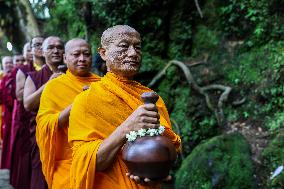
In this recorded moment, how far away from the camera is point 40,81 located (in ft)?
15.6

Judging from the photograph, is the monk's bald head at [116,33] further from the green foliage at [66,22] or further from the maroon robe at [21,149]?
the green foliage at [66,22]

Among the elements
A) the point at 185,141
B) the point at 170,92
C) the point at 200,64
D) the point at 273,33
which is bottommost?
the point at 185,141

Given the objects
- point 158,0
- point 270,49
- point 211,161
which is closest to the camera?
point 211,161

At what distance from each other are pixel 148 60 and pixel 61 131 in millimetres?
5395

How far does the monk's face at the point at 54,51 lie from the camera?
4492mm

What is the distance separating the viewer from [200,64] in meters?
8.51

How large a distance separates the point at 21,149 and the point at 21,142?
135mm

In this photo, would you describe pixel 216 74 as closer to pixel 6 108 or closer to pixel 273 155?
pixel 273 155

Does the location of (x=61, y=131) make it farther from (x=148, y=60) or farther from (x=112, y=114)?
(x=148, y=60)

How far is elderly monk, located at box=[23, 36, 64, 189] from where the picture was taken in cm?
446

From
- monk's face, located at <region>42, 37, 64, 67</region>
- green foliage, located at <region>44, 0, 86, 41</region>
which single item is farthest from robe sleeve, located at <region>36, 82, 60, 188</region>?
green foliage, located at <region>44, 0, 86, 41</region>

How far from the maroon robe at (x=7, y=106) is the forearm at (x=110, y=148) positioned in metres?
4.36

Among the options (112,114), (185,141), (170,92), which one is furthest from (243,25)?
(112,114)

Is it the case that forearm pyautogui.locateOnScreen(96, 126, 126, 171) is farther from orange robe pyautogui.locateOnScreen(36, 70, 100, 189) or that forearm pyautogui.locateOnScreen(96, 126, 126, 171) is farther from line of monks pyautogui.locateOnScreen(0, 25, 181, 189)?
orange robe pyautogui.locateOnScreen(36, 70, 100, 189)
